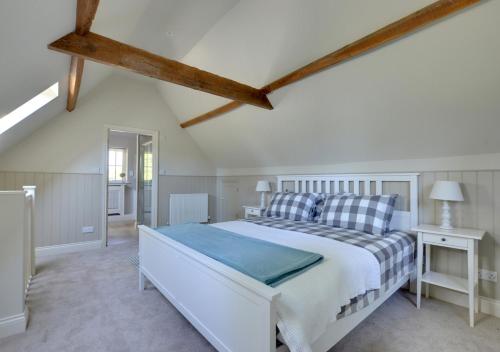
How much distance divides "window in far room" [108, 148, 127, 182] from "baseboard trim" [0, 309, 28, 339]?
18.3ft

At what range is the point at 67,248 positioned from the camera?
12.7ft

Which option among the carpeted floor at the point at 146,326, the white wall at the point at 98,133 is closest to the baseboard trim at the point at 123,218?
the white wall at the point at 98,133

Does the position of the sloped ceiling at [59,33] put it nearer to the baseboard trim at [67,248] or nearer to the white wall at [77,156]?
the white wall at [77,156]

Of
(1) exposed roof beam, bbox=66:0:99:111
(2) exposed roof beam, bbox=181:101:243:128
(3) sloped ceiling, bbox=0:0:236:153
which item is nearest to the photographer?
(3) sloped ceiling, bbox=0:0:236:153

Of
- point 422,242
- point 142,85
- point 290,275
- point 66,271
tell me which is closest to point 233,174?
point 142,85

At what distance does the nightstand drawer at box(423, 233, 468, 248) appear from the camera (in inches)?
83.1

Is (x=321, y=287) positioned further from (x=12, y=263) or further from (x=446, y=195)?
(x=12, y=263)

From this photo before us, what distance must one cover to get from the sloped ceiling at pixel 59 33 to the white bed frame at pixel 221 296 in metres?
1.61

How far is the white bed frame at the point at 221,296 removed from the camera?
1154mm

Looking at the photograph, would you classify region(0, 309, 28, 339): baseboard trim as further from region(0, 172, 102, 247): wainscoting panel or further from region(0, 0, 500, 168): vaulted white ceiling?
region(0, 172, 102, 247): wainscoting panel

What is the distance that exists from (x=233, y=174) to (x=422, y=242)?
3.70 meters

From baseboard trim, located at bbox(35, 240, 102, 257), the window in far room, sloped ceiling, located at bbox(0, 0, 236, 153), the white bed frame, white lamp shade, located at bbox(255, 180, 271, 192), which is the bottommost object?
baseboard trim, located at bbox(35, 240, 102, 257)

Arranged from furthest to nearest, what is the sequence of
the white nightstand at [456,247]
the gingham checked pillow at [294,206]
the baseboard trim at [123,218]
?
the baseboard trim at [123,218] → the gingham checked pillow at [294,206] → the white nightstand at [456,247]

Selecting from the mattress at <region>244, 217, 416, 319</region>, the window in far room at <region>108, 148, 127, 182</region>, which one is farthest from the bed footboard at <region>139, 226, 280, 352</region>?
the window in far room at <region>108, 148, 127, 182</region>
